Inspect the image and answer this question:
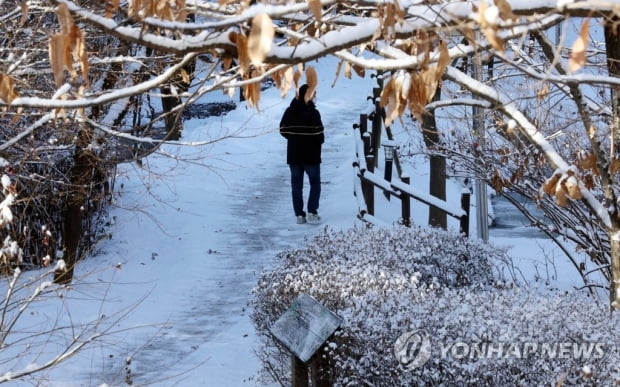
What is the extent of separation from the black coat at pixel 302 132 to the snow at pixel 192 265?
417 millimetres

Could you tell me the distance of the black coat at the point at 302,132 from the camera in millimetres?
11609

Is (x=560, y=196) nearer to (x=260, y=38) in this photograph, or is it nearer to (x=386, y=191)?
(x=260, y=38)

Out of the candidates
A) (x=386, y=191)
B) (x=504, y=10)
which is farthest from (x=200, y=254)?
(x=504, y=10)

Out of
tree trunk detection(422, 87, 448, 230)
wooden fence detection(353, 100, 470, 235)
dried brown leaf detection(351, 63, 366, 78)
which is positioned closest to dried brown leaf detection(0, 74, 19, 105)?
dried brown leaf detection(351, 63, 366, 78)

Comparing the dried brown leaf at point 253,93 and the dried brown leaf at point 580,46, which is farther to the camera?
the dried brown leaf at point 253,93

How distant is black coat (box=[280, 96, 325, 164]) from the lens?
11609 mm

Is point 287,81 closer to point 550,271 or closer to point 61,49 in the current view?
point 61,49

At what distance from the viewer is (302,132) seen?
456 inches

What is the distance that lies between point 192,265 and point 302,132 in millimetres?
2329

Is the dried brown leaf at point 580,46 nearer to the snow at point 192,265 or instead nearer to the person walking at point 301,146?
the snow at point 192,265

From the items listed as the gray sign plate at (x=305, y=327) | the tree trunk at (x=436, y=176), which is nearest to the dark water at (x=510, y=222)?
the tree trunk at (x=436, y=176)

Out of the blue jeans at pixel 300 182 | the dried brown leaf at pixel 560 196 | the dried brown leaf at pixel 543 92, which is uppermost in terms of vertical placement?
the dried brown leaf at pixel 543 92

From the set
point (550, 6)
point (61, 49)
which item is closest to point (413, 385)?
point (550, 6)

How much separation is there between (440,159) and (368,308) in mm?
6069
